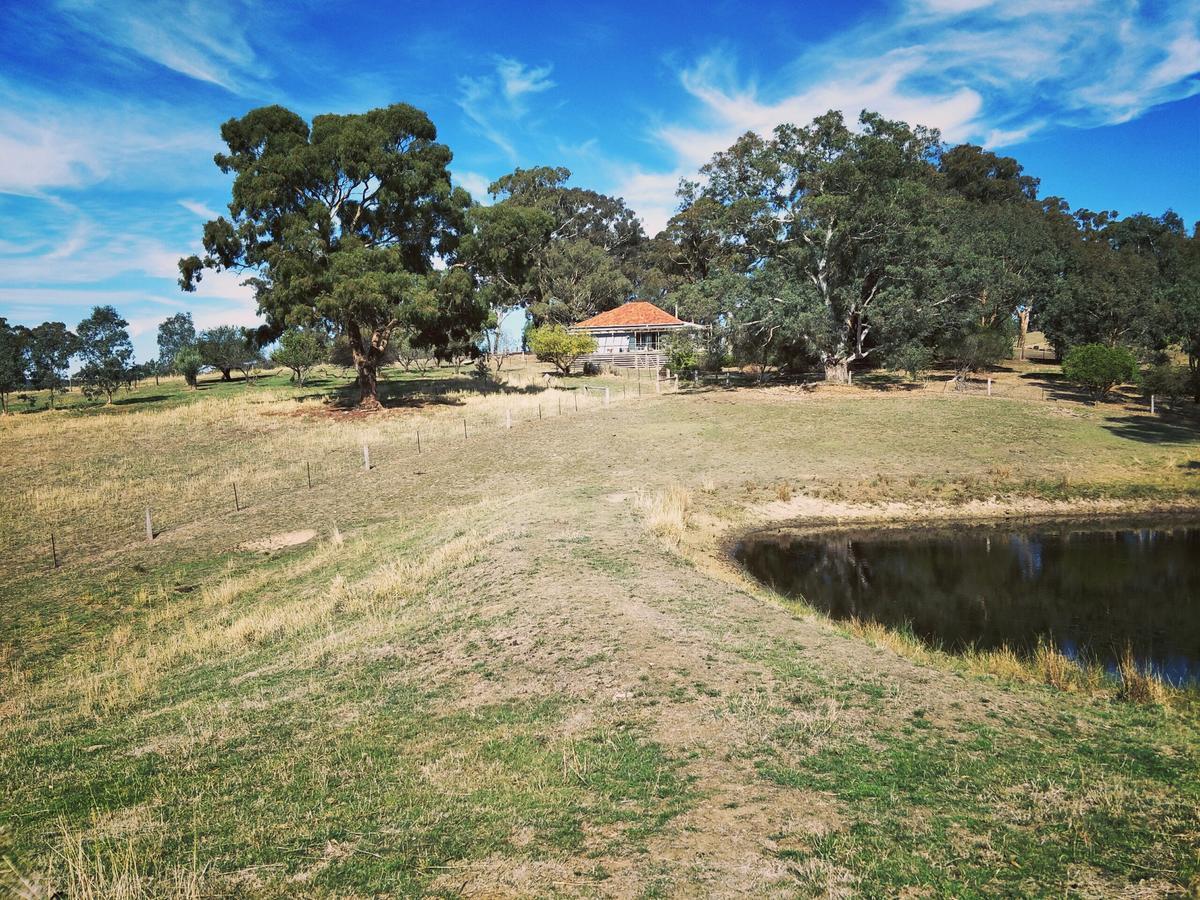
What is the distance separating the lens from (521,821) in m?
6.15

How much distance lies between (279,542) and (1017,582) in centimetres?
2220

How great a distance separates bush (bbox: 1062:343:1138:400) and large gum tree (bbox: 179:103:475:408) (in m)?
38.6

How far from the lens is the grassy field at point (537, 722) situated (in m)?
5.54

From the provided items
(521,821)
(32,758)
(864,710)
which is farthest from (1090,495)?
(32,758)

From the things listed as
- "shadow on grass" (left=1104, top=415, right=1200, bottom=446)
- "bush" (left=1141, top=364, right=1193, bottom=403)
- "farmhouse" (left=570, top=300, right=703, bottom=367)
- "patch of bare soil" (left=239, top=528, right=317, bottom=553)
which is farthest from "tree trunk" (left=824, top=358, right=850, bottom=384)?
"patch of bare soil" (left=239, top=528, right=317, bottom=553)

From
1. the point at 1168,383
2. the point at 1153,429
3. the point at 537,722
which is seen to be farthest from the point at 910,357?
the point at 537,722

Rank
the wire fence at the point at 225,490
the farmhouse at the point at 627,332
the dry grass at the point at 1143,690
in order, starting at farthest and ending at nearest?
the farmhouse at the point at 627,332
the wire fence at the point at 225,490
the dry grass at the point at 1143,690

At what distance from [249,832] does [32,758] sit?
4799 millimetres

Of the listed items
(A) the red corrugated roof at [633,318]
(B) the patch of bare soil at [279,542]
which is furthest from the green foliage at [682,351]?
(B) the patch of bare soil at [279,542]

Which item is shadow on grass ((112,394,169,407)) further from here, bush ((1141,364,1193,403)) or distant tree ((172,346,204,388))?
bush ((1141,364,1193,403))

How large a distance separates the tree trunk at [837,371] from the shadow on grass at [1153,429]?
17213 millimetres

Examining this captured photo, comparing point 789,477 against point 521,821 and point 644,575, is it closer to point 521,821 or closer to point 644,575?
point 644,575

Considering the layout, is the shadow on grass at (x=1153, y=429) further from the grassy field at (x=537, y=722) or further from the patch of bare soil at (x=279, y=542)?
the patch of bare soil at (x=279, y=542)

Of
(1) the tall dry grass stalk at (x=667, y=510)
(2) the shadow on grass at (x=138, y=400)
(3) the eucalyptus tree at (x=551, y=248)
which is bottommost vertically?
(1) the tall dry grass stalk at (x=667, y=510)
